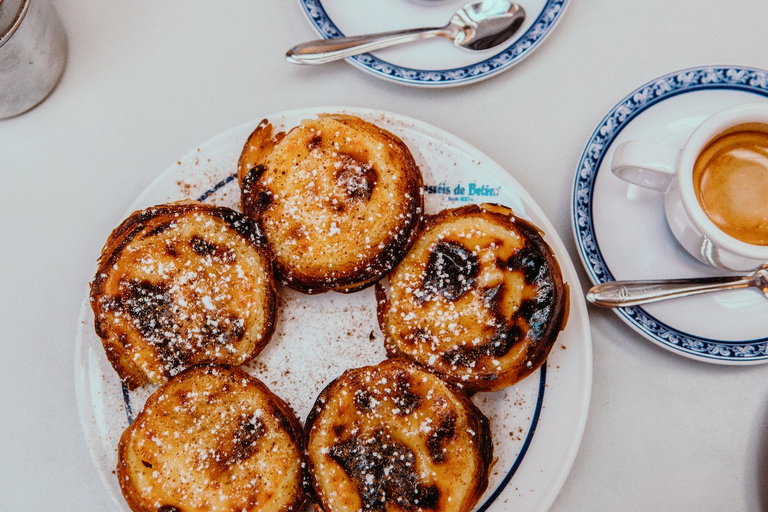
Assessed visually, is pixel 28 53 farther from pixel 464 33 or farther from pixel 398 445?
pixel 398 445

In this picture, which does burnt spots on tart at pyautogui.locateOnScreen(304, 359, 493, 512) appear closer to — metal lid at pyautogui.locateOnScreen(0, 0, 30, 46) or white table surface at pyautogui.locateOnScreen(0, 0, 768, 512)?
white table surface at pyautogui.locateOnScreen(0, 0, 768, 512)

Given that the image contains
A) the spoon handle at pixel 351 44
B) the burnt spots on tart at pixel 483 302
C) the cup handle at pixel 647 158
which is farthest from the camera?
the spoon handle at pixel 351 44

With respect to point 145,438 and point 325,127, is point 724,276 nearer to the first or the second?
point 325,127

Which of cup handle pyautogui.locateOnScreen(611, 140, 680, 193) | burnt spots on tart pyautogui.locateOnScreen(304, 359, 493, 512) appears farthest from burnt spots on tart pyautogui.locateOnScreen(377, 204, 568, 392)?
cup handle pyautogui.locateOnScreen(611, 140, 680, 193)

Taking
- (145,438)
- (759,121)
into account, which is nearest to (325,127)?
(145,438)

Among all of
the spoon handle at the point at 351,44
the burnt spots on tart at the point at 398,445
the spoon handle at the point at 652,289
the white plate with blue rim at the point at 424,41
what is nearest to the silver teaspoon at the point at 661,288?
the spoon handle at the point at 652,289

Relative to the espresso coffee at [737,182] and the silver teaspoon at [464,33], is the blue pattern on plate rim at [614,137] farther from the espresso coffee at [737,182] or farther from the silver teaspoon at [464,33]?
the silver teaspoon at [464,33]

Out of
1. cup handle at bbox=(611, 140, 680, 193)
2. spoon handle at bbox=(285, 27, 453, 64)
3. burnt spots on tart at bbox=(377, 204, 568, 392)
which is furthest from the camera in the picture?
spoon handle at bbox=(285, 27, 453, 64)
